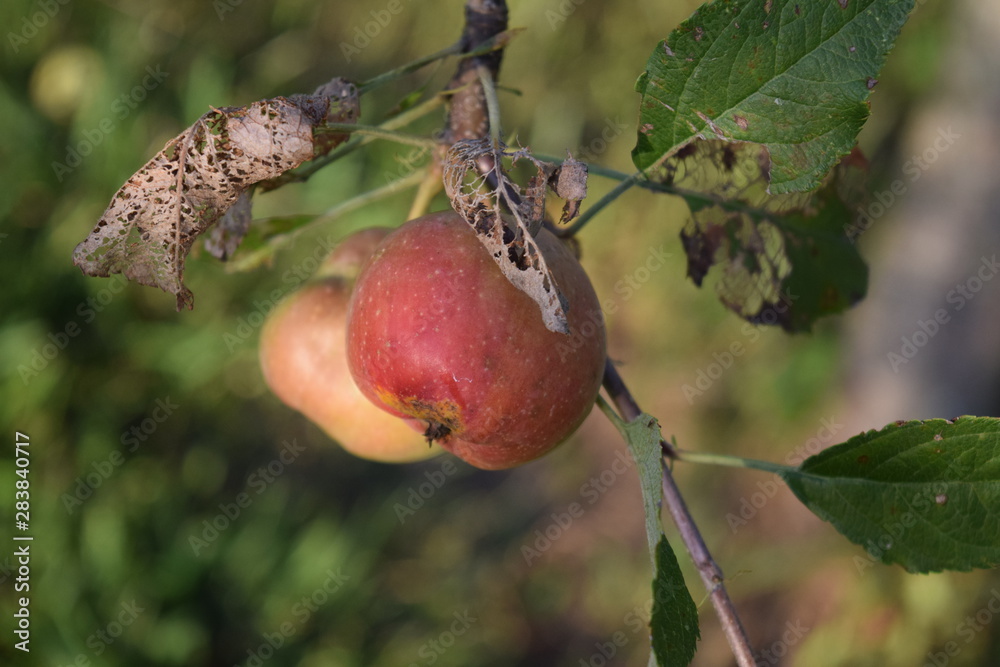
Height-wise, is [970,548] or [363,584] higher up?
[970,548]

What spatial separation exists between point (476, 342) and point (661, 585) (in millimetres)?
236

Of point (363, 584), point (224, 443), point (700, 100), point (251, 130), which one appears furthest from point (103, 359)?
point (700, 100)

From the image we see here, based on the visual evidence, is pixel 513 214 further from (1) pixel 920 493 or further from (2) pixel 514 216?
(1) pixel 920 493

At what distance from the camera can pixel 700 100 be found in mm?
A: 600

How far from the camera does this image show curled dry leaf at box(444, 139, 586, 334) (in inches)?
21.3

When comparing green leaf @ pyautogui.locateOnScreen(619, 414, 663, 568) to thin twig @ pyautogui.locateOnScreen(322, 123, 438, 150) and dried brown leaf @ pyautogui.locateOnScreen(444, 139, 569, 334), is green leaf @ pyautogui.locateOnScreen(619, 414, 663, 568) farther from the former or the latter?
thin twig @ pyautogui.locateOnScreen(322, 123, 438, 150)

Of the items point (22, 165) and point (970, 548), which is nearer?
point (970, 548)

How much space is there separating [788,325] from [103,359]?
85.5 inches

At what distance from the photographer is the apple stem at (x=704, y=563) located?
1.92 feet

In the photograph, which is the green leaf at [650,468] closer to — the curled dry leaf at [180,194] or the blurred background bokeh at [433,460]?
the curled dry leaf at [180,194]

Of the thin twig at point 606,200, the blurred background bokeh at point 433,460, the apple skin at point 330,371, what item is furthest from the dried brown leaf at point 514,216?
the blurred background bokeh at point 433,460

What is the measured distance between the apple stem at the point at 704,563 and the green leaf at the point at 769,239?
0.24 metres

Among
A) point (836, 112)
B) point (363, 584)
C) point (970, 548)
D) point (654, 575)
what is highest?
point (836, 112)

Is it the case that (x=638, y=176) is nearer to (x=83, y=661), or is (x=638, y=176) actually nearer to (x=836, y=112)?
(x=836, y=112)
